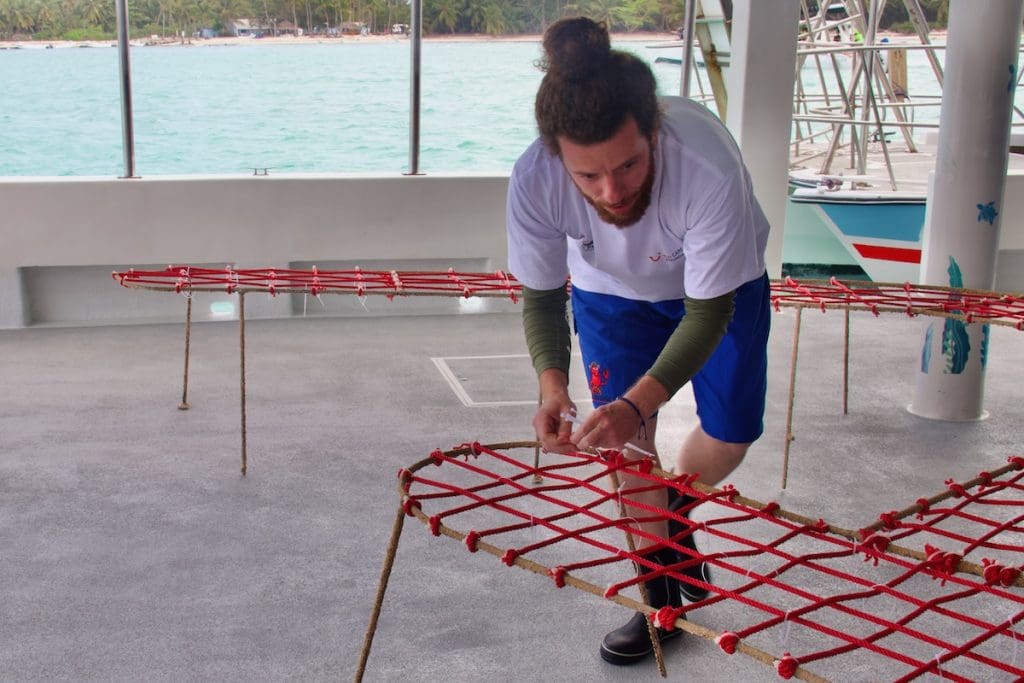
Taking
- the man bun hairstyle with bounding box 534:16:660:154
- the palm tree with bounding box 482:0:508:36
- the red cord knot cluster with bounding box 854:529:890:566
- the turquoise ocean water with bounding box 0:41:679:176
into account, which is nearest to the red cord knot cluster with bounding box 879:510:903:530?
the red cord knot cluster with bounding box 854:529:890:566

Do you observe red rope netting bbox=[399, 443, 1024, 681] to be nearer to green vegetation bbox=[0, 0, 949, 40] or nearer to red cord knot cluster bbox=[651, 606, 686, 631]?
red cord knot cluster bbox=[651, 606, 686, 631]

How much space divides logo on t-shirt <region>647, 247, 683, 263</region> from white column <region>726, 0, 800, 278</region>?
4092mm

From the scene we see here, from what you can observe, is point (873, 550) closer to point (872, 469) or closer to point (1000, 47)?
point (872, 469)

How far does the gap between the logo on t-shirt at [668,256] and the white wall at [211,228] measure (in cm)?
404

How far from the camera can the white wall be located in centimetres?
559

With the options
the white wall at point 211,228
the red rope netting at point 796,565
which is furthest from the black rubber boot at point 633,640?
the white wall at point 211,228

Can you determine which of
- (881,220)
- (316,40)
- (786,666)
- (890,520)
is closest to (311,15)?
(316,40)

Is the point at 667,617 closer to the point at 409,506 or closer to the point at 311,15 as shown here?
the point at 409,506

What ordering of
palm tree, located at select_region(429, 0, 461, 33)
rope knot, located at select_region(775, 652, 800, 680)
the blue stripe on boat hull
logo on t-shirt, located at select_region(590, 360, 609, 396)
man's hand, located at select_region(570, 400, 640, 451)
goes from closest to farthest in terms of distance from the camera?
rope knot, located at select_region(775, 652, 800, 680)
man's hand, located at select_region(570, 400, 640, 451)
logo on t-shirt, located at select_region(590, 360, 609, 396)
palm tree, located at select_region(429, 0, 461, 33)
the blue stripe on boat hull

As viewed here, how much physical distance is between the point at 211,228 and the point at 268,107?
2.38 metres

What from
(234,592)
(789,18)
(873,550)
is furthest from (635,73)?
(789,18)

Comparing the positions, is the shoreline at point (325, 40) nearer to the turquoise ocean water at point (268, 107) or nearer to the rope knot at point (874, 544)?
the turquoise ocean water at point (268, 107)

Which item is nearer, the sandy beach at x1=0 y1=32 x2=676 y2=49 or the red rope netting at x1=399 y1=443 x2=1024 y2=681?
the red rope netting at x1=399 y1=443 x2=1024 y2=681

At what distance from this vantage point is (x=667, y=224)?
1982mm
